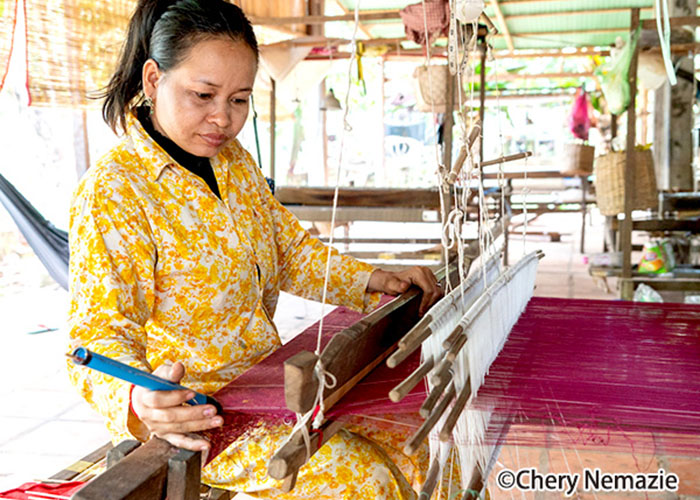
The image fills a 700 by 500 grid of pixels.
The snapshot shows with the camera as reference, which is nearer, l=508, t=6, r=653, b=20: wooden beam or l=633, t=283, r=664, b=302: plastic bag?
l=633, t=283, r=664, b=302: plastic bag

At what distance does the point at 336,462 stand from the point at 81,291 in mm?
539

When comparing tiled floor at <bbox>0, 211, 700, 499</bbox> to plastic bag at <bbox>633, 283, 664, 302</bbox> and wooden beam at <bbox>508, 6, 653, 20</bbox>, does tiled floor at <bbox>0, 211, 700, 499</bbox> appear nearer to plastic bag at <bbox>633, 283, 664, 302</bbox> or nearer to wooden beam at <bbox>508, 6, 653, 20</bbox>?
plastic bag at <bbox>633, 283, 664, 302</bbox>

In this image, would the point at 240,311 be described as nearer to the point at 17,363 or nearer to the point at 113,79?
the point at 113,79

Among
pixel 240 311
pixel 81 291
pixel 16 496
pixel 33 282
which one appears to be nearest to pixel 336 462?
pixel 240 311

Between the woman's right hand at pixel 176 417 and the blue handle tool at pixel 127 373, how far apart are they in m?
0.02

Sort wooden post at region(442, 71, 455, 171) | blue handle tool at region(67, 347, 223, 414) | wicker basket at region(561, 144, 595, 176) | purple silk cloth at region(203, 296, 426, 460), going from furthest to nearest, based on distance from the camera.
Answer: wicker basket at region(561, 144, 595, 176) < wooden post at region(442, 71, 455, 171) < purple silk cloth at region(203, 296, 426, 460) < blue handle tool at region(67, 347, 223, 414)

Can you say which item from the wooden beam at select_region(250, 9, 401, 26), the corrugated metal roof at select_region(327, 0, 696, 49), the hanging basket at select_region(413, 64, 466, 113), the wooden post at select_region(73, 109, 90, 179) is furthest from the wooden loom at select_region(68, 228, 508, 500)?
the corrugated metal roof at select_region(327, 0, 696, 49)

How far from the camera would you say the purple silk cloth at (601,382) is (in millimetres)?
1072

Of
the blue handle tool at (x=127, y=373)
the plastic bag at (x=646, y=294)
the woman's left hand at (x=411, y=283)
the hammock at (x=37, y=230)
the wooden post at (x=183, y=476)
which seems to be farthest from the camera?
the plastic bag at (x=646, y=294)

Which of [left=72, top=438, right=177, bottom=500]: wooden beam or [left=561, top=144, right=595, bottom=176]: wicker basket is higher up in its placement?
[left=561, top=144, right=595, bottom=176]: wicker basket

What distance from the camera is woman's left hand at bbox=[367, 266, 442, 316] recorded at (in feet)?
5.30

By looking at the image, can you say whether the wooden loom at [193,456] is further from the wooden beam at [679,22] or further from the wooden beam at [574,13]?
the wooden beam at [574,13]

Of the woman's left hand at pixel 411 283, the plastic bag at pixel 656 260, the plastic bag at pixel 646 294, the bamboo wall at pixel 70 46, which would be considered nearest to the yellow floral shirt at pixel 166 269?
the woman's left hand at pixel 411 283

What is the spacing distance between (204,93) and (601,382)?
0.90 metres
